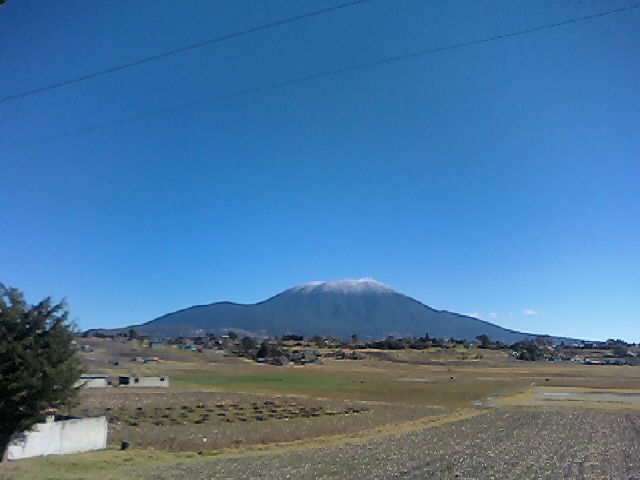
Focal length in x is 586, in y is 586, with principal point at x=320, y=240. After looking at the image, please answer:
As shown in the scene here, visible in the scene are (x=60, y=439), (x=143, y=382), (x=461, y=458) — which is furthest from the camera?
(x=143, y=382)

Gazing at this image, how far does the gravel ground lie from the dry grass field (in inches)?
2.2

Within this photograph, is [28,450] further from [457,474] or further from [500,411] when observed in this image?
[500,411]

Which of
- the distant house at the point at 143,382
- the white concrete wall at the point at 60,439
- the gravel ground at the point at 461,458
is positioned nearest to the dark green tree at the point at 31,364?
the white concrete wall at the point at 60,439

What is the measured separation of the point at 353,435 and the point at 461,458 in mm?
9792

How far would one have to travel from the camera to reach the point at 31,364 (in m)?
20.0

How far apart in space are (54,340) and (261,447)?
473 inches

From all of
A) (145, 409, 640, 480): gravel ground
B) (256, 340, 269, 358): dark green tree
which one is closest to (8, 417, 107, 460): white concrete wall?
(145, 409, 640, 480): gravel ground

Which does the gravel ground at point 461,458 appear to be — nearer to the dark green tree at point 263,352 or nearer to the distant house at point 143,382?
the distant house at point 143,382

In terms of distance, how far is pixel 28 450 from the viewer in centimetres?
2136

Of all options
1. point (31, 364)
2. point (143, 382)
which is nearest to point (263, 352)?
point (143, 382)

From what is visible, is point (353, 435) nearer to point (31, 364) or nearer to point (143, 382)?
point (31, 364)

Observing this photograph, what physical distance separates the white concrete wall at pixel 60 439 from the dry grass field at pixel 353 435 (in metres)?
0.68

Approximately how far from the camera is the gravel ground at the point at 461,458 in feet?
69.8

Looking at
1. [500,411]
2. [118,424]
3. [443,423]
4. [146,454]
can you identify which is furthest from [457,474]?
[500,411]
